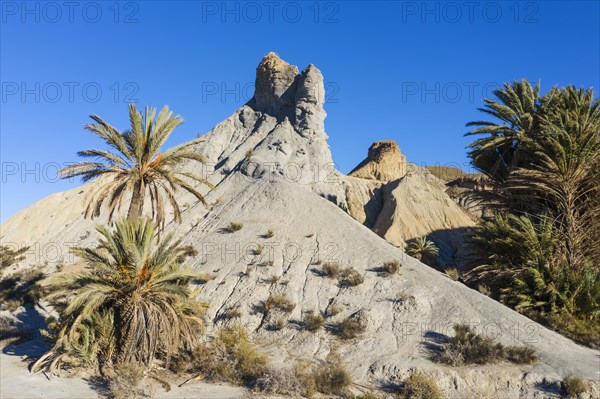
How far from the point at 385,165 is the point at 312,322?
53.9 m

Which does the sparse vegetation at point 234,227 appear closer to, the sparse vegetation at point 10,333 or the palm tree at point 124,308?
the palm tree at point 124,308

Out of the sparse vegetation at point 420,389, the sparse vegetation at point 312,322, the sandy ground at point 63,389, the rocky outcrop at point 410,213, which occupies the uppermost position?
the rocky outcrop at point 410,213

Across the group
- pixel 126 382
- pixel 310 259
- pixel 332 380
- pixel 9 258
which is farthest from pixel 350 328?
pixel 9 258

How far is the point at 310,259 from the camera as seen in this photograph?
21.4m

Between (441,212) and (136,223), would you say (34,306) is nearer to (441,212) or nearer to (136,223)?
(136,223)

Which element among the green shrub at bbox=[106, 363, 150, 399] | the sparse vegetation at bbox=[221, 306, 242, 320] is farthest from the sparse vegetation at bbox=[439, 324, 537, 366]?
the green shrub at bbox=[106, 363, 150, 399]

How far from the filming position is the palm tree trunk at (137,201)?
17.2m

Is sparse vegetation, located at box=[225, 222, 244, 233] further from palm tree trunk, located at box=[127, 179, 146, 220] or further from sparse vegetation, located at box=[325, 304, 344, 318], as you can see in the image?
sparse vegetation, located at box=[325, 304, 344, 318]

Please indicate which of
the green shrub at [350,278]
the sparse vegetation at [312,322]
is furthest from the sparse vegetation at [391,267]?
the sparse vegetation at [312,322]

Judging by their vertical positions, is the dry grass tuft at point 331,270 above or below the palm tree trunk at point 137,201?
below

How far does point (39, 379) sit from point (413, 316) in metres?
12.7

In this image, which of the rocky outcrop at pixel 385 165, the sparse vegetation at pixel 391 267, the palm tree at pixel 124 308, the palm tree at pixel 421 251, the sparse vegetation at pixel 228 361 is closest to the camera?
the palm tree at pixel 124 308

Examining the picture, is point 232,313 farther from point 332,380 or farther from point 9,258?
point 9,258

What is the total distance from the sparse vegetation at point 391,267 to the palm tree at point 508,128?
418 inches
